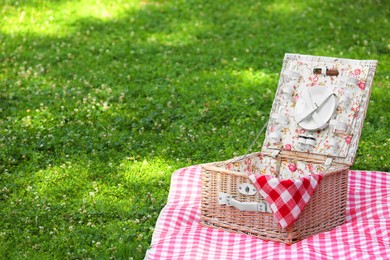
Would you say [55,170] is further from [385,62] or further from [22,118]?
[385,62]

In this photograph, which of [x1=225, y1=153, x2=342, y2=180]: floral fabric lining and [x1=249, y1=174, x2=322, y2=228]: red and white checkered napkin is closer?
[x1=249, y1=174, x2=322, y2=228]: red and white checkered napkin

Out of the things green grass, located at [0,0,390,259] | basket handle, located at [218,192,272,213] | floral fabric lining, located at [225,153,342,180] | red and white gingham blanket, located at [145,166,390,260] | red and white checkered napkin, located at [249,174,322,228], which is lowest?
green grass, located at [0,0,390,259]

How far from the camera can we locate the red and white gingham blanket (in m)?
5.59

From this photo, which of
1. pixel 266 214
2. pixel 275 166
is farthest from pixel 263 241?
pixel 275 166

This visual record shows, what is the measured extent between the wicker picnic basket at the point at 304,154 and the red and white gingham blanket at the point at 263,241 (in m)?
0.12

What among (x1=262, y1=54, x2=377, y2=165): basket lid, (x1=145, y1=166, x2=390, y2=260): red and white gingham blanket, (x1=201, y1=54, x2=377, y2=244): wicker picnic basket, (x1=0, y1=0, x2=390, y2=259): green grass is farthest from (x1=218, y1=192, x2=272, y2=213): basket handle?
(x1=262, y1=54, x2=377, y2=165): basket lid

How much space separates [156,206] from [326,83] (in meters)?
2.07

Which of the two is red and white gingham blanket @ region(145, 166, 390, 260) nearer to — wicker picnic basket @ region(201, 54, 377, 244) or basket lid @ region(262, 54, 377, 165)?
wicker picnic basket @ region(201, 54, 377, 244)

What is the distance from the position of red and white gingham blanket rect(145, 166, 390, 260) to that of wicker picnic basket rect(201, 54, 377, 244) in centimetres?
12

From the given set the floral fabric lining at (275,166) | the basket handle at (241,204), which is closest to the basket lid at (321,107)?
the floral fabric lining at (275,166)

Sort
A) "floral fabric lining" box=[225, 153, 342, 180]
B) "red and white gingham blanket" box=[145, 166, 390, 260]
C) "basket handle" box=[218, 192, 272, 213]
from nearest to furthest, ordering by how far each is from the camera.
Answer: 1. "red and white gingham blanket" box=[145, 166, 390, 260]
2. "basket handle" box=[218, 192, 272, 213]
3. "floral fabric lining" box=[225, 153, 342, 180]

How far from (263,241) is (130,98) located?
432cm

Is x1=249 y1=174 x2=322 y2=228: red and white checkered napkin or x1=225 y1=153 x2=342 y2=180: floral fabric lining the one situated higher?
x1=249 y1=174 x2=322 y2=228: red and white checkered napkin

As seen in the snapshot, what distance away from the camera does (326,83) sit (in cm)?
692
